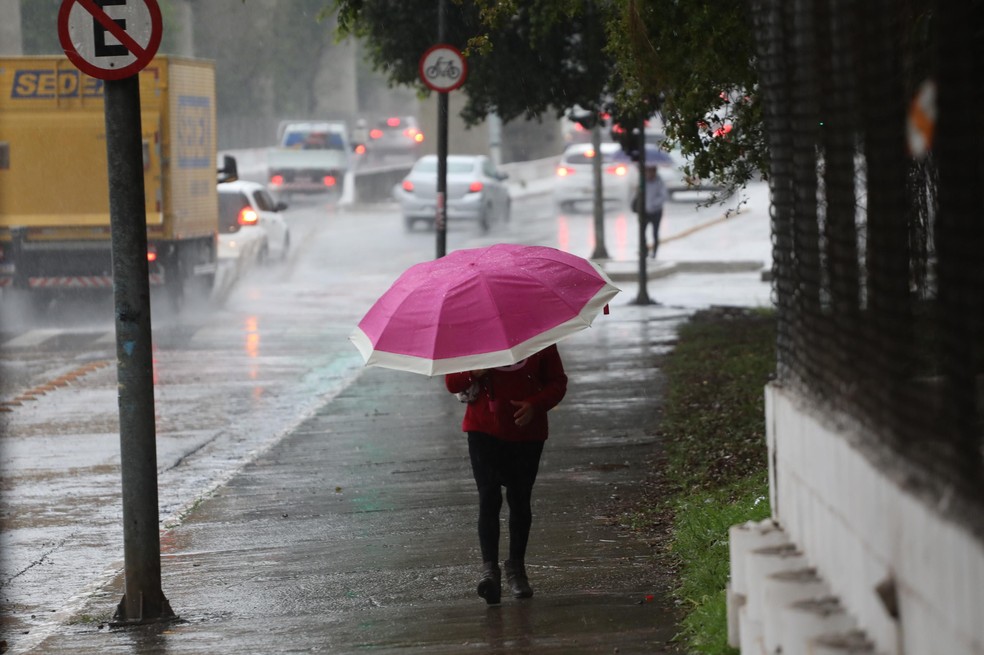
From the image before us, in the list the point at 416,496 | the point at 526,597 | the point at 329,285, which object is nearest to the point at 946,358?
the point at 526,597

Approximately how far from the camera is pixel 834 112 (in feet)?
13.9

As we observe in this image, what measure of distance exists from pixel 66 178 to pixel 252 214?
5551 mm

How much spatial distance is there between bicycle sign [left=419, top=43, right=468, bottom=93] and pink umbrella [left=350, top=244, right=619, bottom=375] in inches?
359

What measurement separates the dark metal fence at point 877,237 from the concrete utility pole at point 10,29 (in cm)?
2528

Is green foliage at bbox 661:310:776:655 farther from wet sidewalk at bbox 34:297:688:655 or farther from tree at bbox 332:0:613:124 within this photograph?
tree at bbox 332:0:613:124

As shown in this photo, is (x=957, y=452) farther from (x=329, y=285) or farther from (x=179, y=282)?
(x=329, y=285)

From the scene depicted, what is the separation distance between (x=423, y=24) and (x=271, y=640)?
493 inches

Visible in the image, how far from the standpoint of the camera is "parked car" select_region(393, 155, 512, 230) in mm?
35531

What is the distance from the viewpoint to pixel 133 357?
6.91 metres

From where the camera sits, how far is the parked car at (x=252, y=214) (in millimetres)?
25789

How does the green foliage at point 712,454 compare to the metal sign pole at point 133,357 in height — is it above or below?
below

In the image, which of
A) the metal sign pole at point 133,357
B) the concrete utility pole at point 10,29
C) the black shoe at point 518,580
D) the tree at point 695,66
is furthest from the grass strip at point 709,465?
the concrete utility pole at point 10,29

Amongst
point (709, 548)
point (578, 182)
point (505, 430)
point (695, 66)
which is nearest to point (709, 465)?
point (709, 548)

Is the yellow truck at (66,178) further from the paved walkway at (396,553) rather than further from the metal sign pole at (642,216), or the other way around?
the paved walkway at (396,553)
